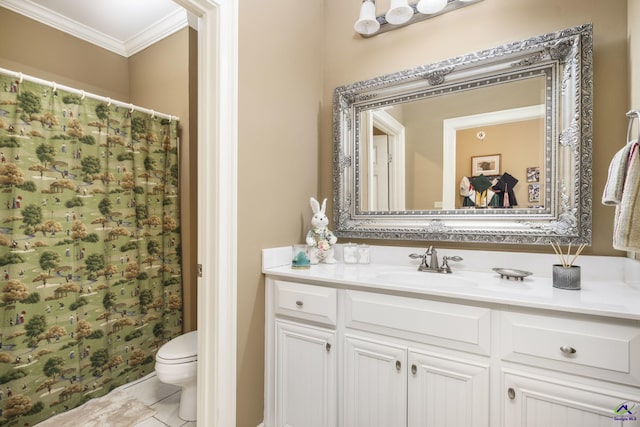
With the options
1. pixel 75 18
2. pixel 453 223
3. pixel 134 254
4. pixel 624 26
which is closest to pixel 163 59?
pixel 75 18

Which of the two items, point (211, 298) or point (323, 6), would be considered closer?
point (211, 298)

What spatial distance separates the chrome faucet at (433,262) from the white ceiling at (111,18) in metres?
2.50

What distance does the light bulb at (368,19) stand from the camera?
178 centimetres

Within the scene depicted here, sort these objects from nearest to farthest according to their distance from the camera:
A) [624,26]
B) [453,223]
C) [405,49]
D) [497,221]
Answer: [624,26]
[497,221]
[453,223]
[405,49]

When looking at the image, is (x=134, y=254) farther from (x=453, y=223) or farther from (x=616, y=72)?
(x=616, y=72)

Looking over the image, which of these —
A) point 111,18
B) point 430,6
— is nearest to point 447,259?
point 430,6

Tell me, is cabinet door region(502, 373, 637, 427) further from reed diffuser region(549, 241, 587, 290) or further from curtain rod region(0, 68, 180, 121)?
curtain rod region(0, 68, 180, 121)

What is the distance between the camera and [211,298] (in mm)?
1349

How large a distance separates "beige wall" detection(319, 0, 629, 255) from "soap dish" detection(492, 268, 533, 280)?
0.56 ft

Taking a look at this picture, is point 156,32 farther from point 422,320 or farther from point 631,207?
point 631,207

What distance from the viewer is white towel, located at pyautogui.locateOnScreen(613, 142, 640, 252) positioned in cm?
79

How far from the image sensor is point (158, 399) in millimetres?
1938

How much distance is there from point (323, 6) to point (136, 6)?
1.46 meters

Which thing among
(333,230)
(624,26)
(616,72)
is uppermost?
(624,26)
